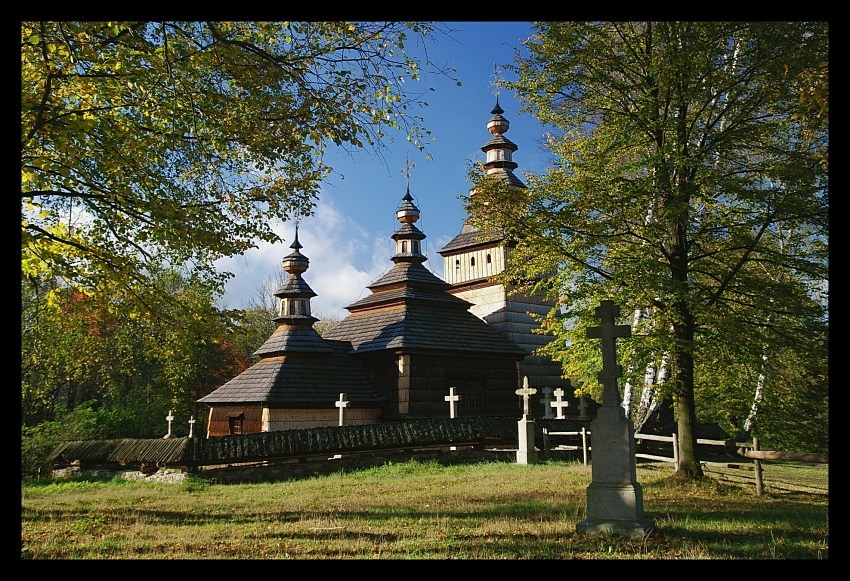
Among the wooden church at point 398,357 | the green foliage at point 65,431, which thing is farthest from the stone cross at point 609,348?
the green foliage at point 65,431

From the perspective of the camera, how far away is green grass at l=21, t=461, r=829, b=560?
7.04 metres

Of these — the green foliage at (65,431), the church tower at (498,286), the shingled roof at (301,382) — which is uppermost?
the church tower at (498,286)

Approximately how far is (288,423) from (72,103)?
48.6 feet

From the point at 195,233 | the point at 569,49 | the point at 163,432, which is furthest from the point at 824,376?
the point at 163,432

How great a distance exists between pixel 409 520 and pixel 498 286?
67.3ft

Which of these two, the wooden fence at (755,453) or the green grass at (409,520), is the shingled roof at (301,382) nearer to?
the wooden fence at (755,453)

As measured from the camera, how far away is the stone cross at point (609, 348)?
888cm

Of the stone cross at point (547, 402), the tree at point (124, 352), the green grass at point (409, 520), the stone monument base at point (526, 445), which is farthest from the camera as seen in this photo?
the stone cross at point (547, 402)

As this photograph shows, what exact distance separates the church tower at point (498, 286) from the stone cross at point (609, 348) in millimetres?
17382

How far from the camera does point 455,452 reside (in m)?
18.6

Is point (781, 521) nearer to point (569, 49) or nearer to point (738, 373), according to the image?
point (738, 373)

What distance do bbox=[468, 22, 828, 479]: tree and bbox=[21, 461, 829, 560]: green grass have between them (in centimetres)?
273

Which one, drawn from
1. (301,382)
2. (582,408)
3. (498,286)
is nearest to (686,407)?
(582,408)

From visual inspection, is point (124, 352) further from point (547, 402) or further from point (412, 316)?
point (547, 402)
